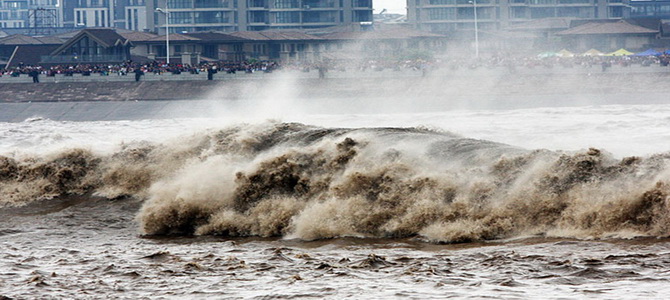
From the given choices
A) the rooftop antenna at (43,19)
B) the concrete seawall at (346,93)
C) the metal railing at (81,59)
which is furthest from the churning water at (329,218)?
the rooftop antenna at (43,19)

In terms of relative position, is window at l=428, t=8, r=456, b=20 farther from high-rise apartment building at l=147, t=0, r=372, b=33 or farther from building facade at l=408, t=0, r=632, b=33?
high-rise apartment building at l=147, t=0, r=372, b=33

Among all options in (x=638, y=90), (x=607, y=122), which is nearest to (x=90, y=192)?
(x=607, y=122)

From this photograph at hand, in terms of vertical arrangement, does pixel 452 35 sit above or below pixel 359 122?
above

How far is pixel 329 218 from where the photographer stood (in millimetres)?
15508

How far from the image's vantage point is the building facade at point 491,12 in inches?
4643

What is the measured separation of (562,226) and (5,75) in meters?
57.1

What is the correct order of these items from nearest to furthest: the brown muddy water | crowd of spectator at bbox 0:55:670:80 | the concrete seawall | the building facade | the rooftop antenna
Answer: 1. the brown muddy water
2. the concrete seawall
3. crowd of spectator at bbox 0:55:670:80
4. the building facade
5. the rooftop antenna

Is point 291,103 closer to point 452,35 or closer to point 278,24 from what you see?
point 452,35

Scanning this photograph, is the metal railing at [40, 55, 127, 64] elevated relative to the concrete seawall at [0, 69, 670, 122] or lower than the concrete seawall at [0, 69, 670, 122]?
elevated

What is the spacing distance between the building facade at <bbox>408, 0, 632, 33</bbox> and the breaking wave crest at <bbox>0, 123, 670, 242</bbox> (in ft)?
310

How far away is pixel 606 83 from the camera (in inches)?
2232

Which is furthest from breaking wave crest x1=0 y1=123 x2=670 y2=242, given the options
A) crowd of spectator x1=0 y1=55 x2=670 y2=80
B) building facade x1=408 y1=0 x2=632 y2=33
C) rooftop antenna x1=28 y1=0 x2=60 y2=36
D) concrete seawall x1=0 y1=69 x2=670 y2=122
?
rooftop antenna x1=28 y1=0 x2=60 y2=36

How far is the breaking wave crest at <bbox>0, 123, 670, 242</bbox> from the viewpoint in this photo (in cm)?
1416

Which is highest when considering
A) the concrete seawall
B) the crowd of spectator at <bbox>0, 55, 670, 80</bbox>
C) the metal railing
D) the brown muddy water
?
the metal railing
